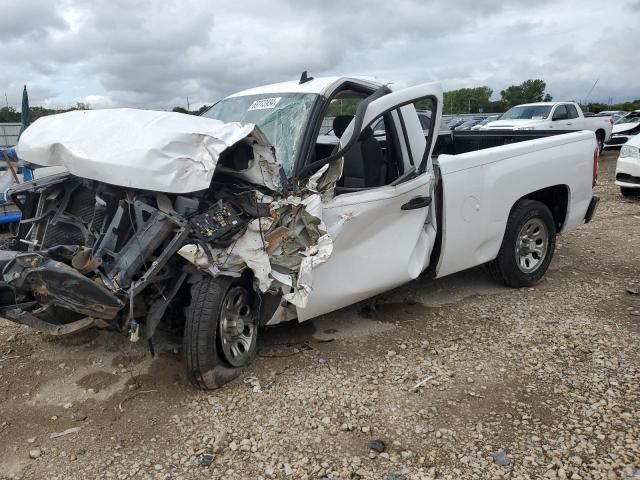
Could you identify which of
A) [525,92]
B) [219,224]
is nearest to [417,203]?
[219,224]

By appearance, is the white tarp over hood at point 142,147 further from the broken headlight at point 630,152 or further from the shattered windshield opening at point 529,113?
the shattered windshield opening at point 529,113

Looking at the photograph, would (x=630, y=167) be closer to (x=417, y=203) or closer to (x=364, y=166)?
(x=417, y=203)

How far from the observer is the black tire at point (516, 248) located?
4.73m

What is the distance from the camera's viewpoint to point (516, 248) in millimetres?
4805

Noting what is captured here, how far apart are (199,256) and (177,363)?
1025 millimetres

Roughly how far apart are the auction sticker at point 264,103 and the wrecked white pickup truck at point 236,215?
1 cm

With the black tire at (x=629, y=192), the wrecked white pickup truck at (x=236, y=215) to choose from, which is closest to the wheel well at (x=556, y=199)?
the wrecked white pickup truck at (x=236, y=215)

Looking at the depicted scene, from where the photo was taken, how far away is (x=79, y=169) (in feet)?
10.5

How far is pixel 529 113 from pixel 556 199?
11381mm

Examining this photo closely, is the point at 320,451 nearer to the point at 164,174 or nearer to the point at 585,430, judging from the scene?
the point at 585,430

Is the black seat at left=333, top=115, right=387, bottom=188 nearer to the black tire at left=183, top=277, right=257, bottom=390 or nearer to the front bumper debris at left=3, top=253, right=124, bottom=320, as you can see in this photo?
the black tire at left=183, top=277, right=257, bottom=390

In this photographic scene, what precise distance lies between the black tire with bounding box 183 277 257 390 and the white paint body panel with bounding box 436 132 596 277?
1929 millimetres

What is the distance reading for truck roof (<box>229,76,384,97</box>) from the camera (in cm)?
390

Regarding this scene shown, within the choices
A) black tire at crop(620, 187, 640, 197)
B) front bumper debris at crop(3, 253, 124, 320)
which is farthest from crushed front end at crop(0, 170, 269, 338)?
black tire at crop(620, 187, 640, 197)
